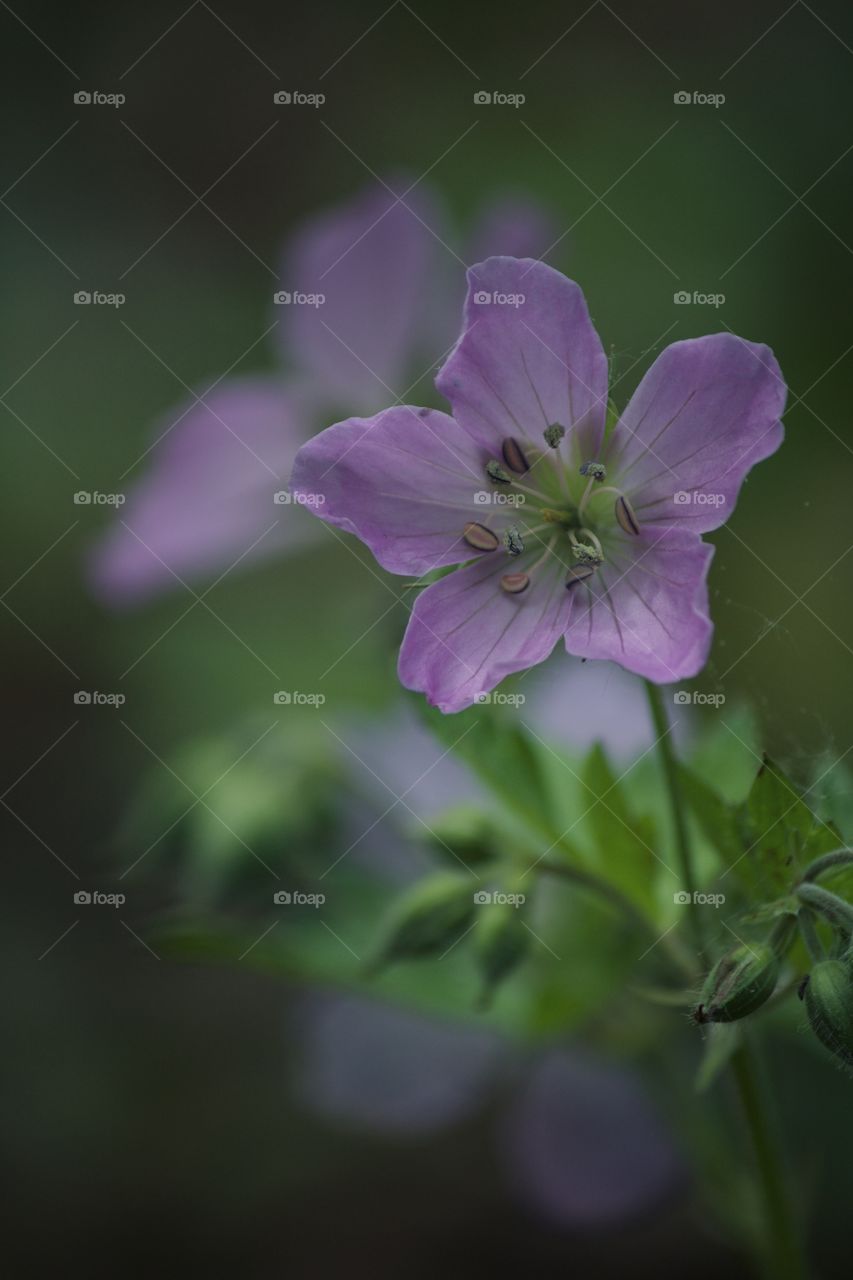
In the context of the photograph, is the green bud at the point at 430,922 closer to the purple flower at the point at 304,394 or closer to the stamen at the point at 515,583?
the stamen at the point at 515,583

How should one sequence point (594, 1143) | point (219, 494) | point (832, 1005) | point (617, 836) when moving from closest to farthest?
point (832, 1005), point (617, 836), point (219, 494), point (594, 1143)

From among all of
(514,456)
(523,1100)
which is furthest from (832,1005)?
(523,1100)

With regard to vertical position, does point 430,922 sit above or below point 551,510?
below

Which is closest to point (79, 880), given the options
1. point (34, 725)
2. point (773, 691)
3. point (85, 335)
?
point (34, 725)

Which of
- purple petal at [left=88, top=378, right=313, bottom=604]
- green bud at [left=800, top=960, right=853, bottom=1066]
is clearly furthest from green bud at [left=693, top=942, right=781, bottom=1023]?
purple petal at [left=88, top=378, right=313, bottom=604]

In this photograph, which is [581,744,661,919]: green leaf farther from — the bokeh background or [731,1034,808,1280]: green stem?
the bokeh background

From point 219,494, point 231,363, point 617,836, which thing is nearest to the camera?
point 617,836

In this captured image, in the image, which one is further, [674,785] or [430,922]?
[430,922]

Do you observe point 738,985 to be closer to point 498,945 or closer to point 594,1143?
point 498,945
